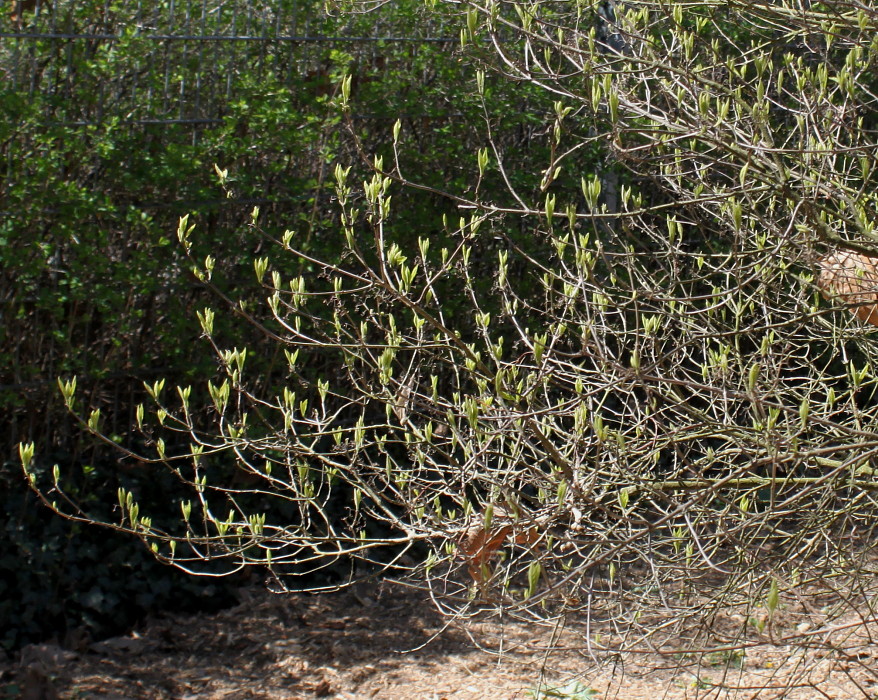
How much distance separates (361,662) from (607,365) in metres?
2.40

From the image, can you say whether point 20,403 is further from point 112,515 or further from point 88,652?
point 88,652

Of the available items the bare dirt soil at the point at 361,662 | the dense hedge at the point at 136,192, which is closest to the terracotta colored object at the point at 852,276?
the bare dirt soil at the point at 361,662

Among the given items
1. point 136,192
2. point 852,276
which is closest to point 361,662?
point 136,192

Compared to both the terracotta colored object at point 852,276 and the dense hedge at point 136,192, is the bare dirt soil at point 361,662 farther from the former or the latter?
the terracotta colored object at point 852,276

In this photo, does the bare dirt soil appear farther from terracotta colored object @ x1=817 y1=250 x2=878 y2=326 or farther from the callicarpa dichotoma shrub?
terracotta colored object @ x1=817 y1=250 x2=878 y2=326

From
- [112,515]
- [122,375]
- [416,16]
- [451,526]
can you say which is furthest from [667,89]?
[112,515]

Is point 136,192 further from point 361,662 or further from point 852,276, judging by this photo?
point 852,276

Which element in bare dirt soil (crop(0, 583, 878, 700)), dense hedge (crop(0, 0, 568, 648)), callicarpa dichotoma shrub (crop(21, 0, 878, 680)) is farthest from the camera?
dense hedge (crop(0, 0, 568, 648))

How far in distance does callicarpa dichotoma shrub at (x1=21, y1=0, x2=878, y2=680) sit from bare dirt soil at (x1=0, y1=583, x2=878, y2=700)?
229 millimetres

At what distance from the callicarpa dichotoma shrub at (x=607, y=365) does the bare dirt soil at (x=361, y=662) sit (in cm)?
23

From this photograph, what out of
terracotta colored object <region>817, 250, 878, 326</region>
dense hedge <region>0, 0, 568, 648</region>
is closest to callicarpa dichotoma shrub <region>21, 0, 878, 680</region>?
terracotta colored object <region>817, 250, 878, 326</region>

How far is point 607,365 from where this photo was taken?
264 cm

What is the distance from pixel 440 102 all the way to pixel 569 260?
3.49 feet

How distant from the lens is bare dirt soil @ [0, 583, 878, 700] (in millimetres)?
4129
